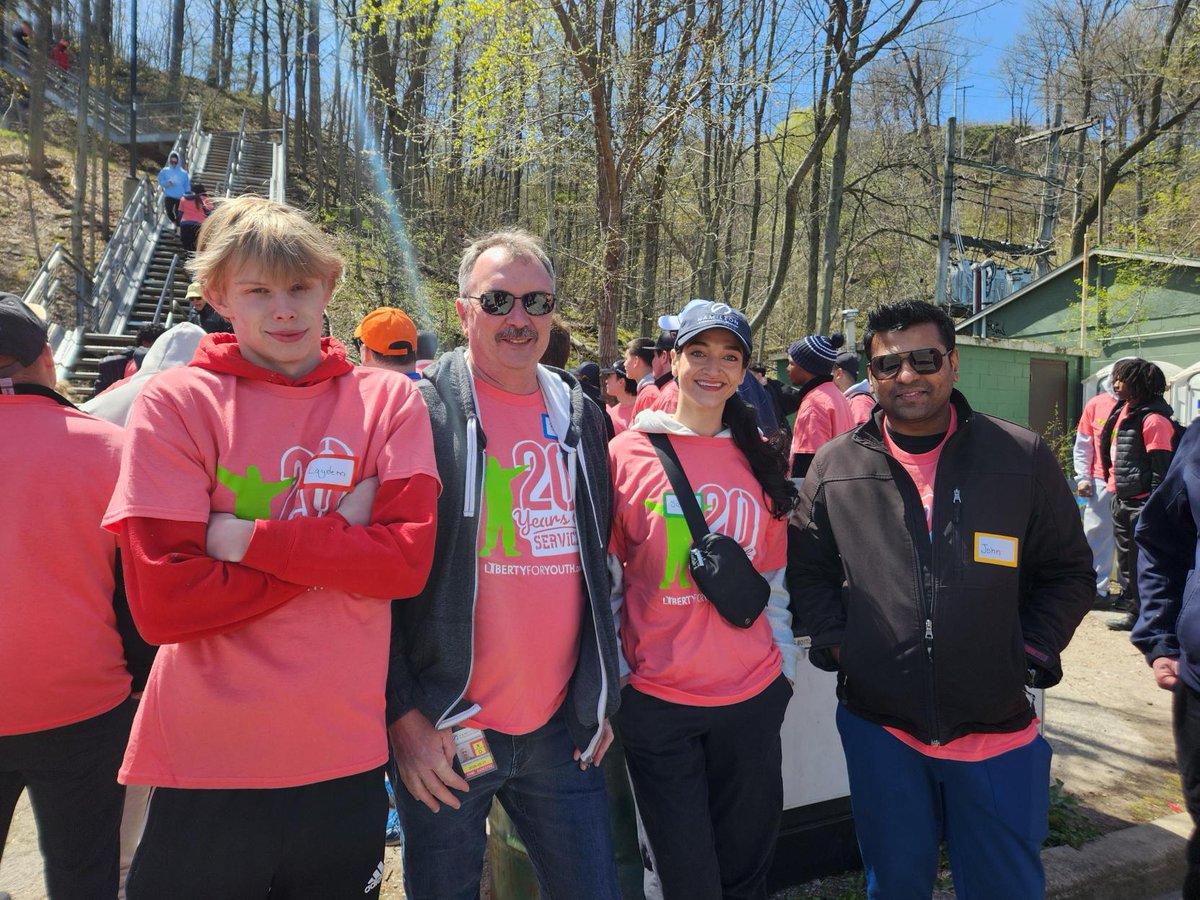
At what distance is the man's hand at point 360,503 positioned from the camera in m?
1.81

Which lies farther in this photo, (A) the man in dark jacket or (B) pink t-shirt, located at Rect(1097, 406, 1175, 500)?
(B) pink t-shirt, located at Rect(1097, 406, 1175, 500)

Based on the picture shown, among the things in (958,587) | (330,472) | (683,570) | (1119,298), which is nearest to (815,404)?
(958,587)

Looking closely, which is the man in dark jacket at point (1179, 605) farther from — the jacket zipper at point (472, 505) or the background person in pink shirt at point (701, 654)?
the jacket zipper at point (472, 505)

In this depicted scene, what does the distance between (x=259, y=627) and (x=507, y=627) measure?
0.63 m

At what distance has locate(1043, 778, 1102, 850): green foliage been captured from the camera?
11.7 ft

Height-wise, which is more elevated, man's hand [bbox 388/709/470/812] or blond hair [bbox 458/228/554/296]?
blond hair [bbox 458/228/554/296]

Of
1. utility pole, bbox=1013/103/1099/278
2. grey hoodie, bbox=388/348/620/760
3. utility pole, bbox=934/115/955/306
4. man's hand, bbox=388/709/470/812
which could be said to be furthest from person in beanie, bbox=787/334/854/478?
utility pole, bbox=1013/103/1099/278

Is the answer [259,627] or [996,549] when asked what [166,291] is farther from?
[996,549]

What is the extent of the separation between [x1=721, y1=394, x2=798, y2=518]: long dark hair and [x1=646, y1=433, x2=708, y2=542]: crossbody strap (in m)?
0.26

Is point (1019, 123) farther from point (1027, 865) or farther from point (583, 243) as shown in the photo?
point (1027, 865)

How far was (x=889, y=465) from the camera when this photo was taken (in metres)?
2.54

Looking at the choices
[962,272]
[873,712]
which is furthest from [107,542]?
[962,272]

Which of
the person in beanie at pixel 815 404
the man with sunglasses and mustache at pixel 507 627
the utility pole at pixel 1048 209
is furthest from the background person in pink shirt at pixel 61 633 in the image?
the utility pole at pixel 1048 209

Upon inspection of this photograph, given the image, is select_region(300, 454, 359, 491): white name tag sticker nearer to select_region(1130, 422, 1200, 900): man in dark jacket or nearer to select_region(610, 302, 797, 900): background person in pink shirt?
select_region(610, 302, 797, 900): background person in pink shirt
